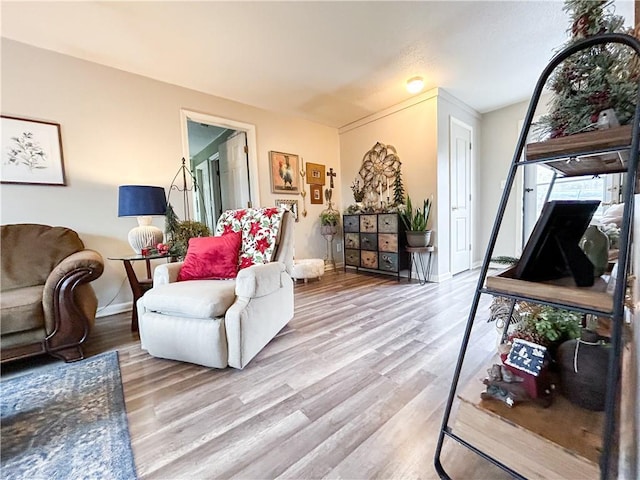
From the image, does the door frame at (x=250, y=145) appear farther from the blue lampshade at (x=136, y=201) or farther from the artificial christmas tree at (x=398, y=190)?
the artificial christmas tree at (x=398, y=190)

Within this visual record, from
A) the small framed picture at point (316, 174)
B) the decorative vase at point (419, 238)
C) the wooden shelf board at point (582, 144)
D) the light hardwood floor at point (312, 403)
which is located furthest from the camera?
the small framed picture at point (316, 174)

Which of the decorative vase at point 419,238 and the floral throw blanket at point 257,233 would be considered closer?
the floral throw blanket at point 257,233

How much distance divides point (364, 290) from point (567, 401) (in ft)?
7.74

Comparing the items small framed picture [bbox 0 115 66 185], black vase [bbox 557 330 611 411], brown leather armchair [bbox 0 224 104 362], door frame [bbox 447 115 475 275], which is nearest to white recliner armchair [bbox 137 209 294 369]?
brown leather armchair [bbox 0 224 104 362]

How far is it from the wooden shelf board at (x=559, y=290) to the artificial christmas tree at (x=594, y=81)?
38 centimetres

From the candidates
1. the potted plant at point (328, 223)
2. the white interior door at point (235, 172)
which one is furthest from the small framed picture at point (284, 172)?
the potted plant at point (328, 223)

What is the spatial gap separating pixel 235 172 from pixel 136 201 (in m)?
1.90

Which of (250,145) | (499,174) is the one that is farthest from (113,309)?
(499,174)

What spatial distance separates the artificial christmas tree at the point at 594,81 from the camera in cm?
61

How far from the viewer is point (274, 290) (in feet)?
5.99

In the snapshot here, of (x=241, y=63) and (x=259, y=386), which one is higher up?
(x=241, y=63)

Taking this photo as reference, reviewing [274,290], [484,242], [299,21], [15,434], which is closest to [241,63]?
[299,21]

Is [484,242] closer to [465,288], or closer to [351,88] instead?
[465,288]

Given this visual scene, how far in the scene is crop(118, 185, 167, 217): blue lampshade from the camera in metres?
2.16
